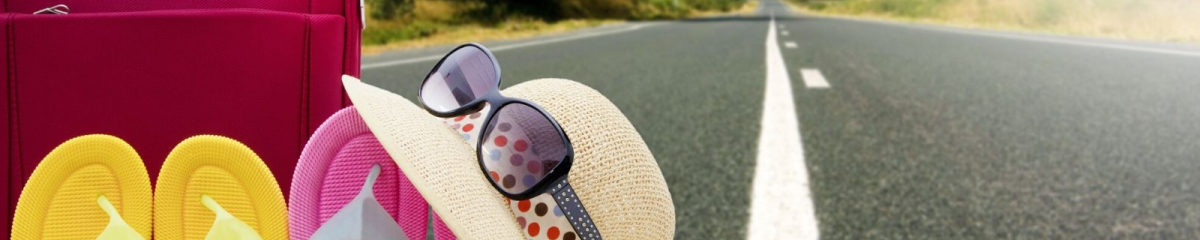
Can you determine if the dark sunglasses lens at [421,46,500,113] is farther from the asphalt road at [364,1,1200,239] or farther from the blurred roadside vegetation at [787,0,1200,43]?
the blurred roadside vegetation at [787,0,1200,43]

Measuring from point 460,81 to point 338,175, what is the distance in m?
0.20

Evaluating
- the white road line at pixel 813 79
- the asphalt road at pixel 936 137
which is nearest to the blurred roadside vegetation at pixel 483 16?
the white road line at pixel 813 79

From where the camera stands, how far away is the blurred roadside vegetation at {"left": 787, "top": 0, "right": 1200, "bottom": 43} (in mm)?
15750

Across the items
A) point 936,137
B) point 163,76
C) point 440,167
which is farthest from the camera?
point 936,137

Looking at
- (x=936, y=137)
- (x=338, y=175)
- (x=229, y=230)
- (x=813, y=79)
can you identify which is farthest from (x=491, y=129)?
(x=813, y=79)

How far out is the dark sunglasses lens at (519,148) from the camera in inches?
43.1

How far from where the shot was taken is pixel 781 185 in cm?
306

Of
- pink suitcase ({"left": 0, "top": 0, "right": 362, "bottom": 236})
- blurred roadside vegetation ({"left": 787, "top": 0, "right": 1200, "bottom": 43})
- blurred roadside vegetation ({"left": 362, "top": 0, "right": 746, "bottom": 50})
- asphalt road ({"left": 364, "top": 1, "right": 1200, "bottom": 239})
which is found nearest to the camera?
pink suitcase ({"left": 0, "top": 0, "right": 362, "bottom": 236})

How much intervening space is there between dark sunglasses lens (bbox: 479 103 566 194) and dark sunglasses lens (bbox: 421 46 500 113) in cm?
10

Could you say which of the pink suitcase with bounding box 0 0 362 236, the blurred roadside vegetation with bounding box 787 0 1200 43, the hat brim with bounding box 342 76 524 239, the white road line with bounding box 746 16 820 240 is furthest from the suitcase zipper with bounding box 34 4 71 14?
the blurred roadside vegetation with bounding box 787 0 1200 43

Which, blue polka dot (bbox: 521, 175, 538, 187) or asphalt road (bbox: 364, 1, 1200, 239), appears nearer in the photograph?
blue polka dot (bbox: 521, 175, 538, 187)

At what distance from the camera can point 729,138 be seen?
4.04 meters

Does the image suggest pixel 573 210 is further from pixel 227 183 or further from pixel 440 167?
pixel 227 183

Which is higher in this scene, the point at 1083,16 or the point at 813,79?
the point at 813,79
